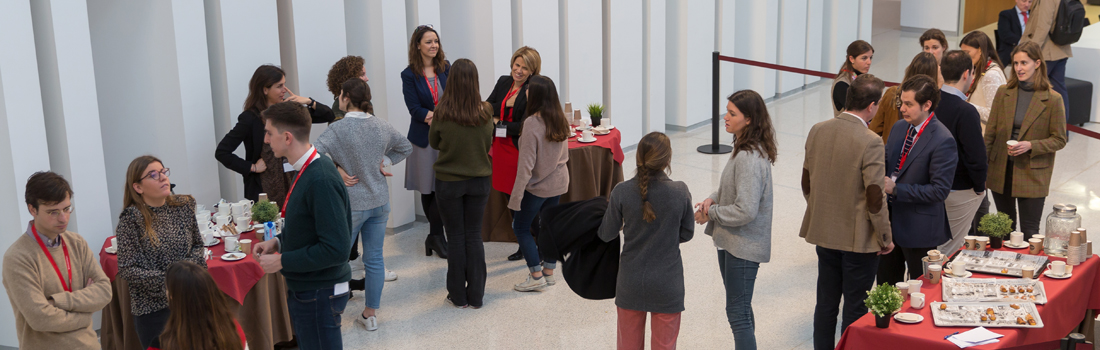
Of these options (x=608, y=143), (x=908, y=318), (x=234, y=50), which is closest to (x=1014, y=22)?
(x=608, y=143)

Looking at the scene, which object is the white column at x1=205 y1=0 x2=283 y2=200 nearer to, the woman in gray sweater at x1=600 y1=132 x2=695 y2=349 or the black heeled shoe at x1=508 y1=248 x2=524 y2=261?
the black heeled shoe at x1=508 y1=248 x2=524 y2=261

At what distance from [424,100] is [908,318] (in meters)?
3.72

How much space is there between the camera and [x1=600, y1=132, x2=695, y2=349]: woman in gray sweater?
3.70 meters

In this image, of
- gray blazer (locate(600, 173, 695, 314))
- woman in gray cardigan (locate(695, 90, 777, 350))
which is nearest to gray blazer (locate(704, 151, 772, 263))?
woman in gray cardigan (locate(695, 90, 777, 350))

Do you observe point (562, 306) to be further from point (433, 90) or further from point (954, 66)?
point (954, 66)

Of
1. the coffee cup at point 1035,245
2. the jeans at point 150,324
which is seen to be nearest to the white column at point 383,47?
the jeans at point 150,324

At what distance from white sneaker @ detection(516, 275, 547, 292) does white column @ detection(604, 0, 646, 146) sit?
348 cm

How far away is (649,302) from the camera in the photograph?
12.6 feet

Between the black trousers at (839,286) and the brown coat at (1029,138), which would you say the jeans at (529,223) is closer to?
the black trousers at (839,286)

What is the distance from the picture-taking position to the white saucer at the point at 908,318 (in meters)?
3.52

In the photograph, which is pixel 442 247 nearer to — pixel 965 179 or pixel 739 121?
pixel 739 121

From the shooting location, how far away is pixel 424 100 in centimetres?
628

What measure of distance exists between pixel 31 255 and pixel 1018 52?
5.02 metres

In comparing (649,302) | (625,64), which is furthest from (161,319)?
(625,64)
